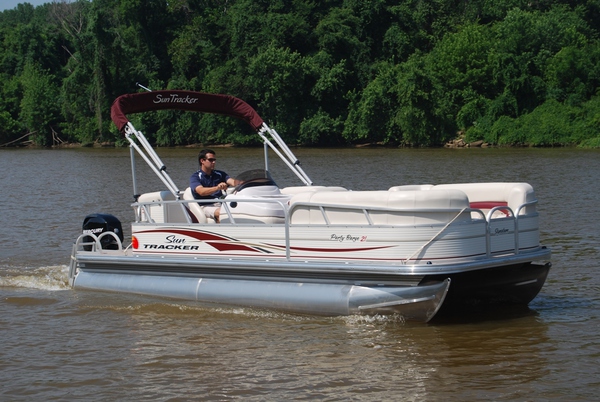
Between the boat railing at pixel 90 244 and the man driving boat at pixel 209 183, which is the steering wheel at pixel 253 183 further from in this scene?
the boat railing at pixel 90 244

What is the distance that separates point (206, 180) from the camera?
10.6 metres

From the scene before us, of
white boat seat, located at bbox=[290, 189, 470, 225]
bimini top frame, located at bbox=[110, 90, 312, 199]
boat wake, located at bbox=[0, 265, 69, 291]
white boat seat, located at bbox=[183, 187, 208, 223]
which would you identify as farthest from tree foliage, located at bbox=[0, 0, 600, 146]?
white boat seat, located at bbox=[290, 189, 470, 225]

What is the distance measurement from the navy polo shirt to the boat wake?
2429 millimetres

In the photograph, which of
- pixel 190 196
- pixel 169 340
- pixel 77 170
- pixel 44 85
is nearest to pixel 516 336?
pixel 169 340

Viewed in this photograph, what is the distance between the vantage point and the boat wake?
11.6 meters

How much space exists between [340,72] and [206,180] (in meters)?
48.0

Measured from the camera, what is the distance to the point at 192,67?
67.6 metres

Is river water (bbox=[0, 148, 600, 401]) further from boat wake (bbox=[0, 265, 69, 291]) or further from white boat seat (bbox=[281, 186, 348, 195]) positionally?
white boat seat (bbox=[281, 186, 348, 195])

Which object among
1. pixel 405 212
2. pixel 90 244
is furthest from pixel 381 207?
pixel 90 244

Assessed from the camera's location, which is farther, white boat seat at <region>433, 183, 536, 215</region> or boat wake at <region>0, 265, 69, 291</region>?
boat wake at <region>0, 265, 69, 291</region>

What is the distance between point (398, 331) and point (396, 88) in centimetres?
4584

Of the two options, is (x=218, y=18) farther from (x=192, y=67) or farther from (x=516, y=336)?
(x=516, y=336)

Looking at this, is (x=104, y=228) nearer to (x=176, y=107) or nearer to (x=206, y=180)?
(x=206, y=180)

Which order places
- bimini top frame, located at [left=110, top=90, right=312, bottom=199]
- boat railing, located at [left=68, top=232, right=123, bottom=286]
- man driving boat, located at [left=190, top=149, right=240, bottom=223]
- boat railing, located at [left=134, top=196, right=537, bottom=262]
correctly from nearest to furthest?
boat railing, located at [left=134, top=196, right=537, bottom=262], man driving boat, located at [left=190, top=149, right=240, bottom=223], boat railing, located at [left=68, top=232, right=123, bottom=286], bimini top frame, located at [left=110, top=90, right=312, bottom=199]
